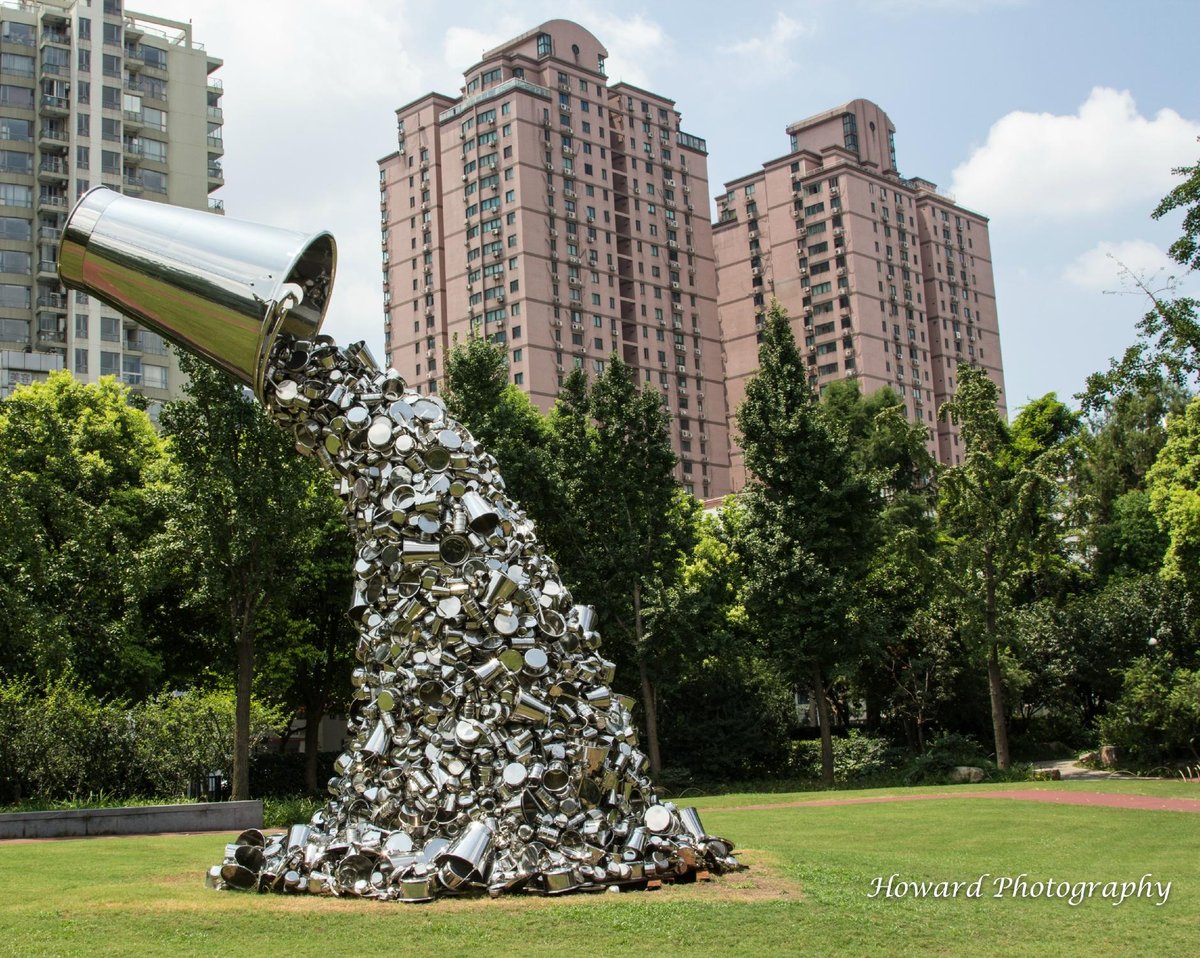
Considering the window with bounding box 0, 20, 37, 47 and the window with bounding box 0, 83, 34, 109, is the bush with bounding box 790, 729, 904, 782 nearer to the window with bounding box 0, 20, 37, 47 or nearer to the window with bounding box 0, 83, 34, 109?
the window with bounding box 0, 83, 34, 109

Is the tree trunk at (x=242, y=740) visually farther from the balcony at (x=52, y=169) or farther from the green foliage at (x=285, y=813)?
the balcony at (x=52, y=169)

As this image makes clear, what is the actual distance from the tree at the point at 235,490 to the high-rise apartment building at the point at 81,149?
44469 mm

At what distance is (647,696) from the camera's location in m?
32.7

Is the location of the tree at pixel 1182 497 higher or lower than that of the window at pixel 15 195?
lower

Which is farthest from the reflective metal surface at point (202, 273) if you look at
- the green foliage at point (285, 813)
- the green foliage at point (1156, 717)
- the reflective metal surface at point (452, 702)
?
the green foliage at point (1156, 717)

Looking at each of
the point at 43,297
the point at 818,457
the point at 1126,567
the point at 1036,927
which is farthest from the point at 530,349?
the point at 1036,927

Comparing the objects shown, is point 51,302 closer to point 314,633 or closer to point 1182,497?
point 314,633

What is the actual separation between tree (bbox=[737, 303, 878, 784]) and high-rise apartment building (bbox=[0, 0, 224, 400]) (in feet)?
149

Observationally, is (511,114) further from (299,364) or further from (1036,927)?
(1036,927)

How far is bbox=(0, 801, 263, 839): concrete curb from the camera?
19859 millimetres

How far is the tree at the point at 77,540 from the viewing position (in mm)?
27828

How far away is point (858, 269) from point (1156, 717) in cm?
6967

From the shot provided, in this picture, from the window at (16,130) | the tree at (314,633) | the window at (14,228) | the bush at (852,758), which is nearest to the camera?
the tree at (314,633)

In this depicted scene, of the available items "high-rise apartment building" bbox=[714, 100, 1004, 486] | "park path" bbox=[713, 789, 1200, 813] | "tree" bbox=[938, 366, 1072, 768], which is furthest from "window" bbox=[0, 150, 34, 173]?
"park path" bbox=[713, 789, 1200, 813]
